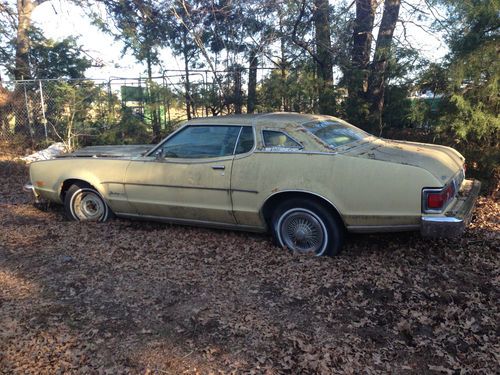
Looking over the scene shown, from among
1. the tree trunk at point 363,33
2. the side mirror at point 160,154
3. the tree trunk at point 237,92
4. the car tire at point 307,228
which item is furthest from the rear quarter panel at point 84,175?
the tree trunk at point 363,33

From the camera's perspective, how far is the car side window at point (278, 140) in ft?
14.7

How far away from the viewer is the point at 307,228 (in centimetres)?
449

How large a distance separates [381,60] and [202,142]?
16.1 feet

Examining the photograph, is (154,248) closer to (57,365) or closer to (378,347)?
(57,365)

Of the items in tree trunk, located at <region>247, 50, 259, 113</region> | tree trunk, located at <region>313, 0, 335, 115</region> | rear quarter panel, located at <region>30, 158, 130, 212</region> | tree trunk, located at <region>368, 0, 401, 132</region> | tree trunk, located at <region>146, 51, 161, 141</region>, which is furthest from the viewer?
tree trunk, located at <region>146, 51, 161, 141</region>

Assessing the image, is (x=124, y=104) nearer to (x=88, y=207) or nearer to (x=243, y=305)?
(x=88, y=207)

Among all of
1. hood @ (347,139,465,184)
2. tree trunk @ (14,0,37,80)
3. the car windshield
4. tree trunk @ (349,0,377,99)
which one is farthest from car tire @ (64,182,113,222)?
tree trunk @ (14,0,37,80)

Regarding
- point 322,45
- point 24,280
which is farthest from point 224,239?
point 322,45

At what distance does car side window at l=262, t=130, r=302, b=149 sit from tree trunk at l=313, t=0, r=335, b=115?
13.8 feet

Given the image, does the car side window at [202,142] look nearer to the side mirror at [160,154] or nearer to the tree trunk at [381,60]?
the side mirror at [160,154]

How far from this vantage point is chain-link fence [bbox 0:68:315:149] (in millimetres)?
9891

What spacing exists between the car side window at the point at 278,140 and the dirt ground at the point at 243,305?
3.51 ft

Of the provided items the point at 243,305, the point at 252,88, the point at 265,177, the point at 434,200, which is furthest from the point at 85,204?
the point at 252,88

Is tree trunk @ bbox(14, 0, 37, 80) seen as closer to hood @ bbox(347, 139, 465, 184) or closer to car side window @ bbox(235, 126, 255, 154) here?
car side window @ bbox(235, 126, 255, 154)
